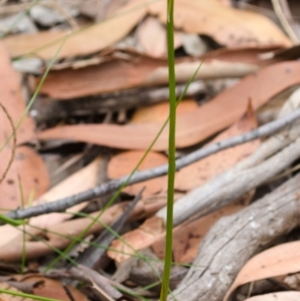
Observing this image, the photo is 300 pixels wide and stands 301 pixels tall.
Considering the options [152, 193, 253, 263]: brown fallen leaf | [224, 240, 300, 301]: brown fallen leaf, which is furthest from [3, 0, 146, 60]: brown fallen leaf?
[224, 240, 300, 301]: brown fallen leaf

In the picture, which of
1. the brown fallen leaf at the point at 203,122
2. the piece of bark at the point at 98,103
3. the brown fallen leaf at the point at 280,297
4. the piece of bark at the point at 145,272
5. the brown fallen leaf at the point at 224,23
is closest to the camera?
the brown fallen leaf at the point at 280,297

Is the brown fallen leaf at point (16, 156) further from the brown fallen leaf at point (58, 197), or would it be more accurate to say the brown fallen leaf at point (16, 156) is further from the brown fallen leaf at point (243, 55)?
the brown fallen leaf at point (243, 55)

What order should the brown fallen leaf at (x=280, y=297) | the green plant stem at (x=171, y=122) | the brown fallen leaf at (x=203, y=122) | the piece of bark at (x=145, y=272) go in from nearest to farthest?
the green plant stem at (x=171, y=122)
the brown fallen leaf at (x=280, y=297)
the piece of bark at (x=145, y=272)
the brown fallen leaf at (x=203, y=122)

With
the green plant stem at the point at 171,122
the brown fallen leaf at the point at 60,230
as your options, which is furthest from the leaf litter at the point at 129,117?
the green plant stem at the point at 171,122

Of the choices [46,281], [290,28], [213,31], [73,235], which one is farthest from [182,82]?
[46,281]

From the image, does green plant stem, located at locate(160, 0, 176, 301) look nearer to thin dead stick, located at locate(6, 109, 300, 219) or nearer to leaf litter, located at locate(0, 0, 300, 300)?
leaf litter, located at locate(0, 0, 300, 300)

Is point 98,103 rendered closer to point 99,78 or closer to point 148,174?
point 99,78
